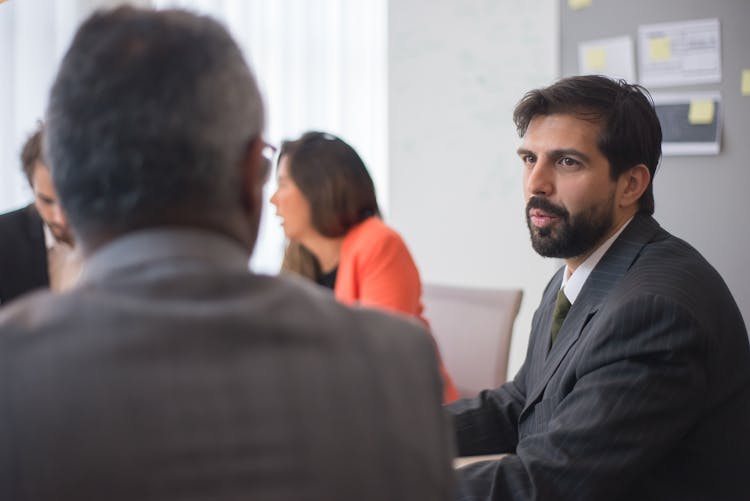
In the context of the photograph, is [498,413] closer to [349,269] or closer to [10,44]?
[349,269]

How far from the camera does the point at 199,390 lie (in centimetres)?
63

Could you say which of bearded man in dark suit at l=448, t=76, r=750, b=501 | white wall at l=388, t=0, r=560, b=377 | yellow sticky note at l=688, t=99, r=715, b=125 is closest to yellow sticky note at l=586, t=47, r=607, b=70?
white wall at l=388, t=0, r=560, b=377

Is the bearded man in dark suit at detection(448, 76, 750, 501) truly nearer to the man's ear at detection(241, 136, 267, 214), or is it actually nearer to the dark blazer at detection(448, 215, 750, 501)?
the dark blazer at detection(448, 215, 750, 501)

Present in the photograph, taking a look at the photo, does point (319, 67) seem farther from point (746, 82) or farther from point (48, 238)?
point (48, 238)

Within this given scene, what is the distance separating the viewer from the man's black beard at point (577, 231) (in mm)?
1737

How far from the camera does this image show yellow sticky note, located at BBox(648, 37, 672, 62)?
3076 mm

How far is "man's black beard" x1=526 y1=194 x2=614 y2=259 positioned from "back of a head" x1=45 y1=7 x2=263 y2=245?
114cm

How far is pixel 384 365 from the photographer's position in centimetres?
71

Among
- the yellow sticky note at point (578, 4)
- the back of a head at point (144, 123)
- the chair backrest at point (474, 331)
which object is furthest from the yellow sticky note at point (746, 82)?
the back of a head at point (144, 123)

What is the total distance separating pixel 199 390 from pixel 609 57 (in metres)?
2.88

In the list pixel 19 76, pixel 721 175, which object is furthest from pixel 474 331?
pixel 19 76

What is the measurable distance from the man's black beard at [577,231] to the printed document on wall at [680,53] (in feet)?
4.92

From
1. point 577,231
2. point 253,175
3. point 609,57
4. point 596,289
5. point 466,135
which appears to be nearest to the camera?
point 253,175

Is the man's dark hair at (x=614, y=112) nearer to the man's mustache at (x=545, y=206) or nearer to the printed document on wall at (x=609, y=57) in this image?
the man's mustache at (x=545, y=206)
